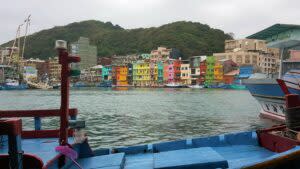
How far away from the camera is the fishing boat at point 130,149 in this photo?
6.67 meters

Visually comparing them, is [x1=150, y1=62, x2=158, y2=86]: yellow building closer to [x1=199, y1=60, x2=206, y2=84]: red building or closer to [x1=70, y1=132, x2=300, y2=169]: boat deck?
[x1=199, y1=60, x2=206, y2=84]: red building

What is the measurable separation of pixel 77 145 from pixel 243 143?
17.3 feet

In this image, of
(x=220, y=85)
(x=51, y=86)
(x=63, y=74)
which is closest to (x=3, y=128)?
(x=63, y=74)

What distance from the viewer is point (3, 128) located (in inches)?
213

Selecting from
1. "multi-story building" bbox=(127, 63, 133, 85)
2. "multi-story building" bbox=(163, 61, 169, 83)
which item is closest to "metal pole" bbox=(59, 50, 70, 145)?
"multi-story building" bbox=(163, 61, 169, 83)

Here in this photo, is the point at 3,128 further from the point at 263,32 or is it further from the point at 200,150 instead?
the point at 263,32

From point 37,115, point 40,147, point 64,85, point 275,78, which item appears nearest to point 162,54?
point 275,78

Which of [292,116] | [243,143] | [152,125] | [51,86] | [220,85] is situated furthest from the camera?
[51,86]

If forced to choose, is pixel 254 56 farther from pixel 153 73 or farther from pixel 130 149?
pixel 130 149

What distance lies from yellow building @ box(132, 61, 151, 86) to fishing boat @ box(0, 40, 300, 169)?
164 m

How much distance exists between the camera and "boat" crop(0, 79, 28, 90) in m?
165

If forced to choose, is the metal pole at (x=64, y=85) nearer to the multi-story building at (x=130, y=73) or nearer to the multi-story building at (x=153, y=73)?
the multi-story building at (x=153, y=73)

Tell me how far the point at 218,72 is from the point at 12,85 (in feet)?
303

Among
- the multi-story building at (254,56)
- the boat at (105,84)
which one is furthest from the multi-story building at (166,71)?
the boat at (105,84)
